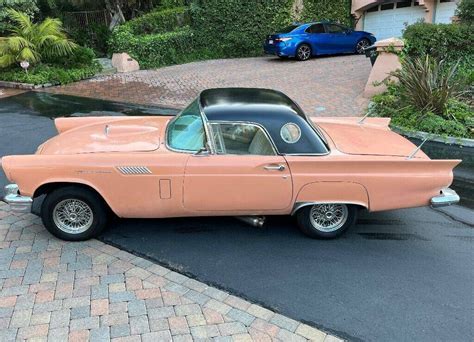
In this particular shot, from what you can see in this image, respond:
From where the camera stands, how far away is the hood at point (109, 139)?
4.12 metres

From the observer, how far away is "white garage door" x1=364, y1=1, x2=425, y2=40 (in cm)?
1803

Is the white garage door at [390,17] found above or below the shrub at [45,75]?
above

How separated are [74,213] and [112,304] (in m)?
1.20

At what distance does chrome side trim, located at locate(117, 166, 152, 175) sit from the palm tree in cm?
1093

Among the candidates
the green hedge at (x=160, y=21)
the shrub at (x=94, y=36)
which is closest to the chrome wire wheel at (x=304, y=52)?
the green hedge at (x=160, y=21)

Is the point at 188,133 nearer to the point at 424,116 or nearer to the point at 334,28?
the point at 424,116

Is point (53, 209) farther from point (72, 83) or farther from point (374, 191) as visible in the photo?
point (72, 83)

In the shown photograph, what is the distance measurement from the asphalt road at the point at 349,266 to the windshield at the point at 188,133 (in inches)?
38.0

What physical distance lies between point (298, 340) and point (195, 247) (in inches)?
59.2

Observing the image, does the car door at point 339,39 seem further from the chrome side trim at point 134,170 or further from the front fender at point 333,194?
the chrome side trim at point 134,170

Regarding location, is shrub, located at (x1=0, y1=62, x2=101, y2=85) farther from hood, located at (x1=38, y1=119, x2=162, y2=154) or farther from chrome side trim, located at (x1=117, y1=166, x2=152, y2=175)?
chrome side trim, located at (x1=117, y1=166, x2=152, y2=175)

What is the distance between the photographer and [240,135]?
13.5 feet

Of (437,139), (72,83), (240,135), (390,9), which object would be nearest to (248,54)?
(390,9)

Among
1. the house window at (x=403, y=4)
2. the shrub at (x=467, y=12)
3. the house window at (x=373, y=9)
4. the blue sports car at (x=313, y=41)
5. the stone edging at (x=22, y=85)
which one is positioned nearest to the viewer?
the shrub at (x=467, y=12)
